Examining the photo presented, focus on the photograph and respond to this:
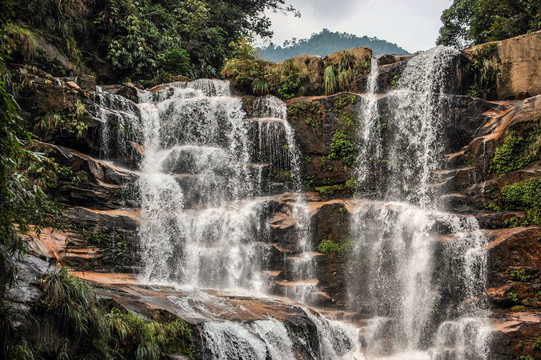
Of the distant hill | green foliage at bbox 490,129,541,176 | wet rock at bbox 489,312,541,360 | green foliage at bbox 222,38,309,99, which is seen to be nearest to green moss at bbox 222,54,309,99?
green foliage at bbox 222,38,309,99

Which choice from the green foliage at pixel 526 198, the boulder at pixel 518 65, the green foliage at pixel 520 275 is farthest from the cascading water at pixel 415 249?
the boulder at pixel 518 65

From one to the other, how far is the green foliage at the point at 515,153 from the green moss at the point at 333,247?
533 cm

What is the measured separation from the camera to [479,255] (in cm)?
1328

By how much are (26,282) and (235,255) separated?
8474 mm

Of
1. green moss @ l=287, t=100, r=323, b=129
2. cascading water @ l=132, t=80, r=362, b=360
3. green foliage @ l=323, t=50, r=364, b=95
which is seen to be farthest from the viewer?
green foliage @ l=323, t=50, r=364, b=95

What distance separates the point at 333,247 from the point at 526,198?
600cm

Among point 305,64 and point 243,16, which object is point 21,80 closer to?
point 305,64

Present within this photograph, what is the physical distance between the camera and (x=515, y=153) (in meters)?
14.5

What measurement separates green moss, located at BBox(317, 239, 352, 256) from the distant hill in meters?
83.5

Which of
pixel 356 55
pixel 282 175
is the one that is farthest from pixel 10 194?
pixel 356 55

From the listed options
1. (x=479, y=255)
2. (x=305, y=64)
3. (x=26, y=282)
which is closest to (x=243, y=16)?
(x=305, y=64)

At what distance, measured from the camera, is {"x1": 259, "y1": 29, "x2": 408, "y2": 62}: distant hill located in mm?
95312

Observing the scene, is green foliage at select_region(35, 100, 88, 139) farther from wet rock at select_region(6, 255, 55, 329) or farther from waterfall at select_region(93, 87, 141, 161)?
wet rock at select_region(6, 255, 55, 329)

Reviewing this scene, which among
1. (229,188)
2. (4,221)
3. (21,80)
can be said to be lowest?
(4,221)
